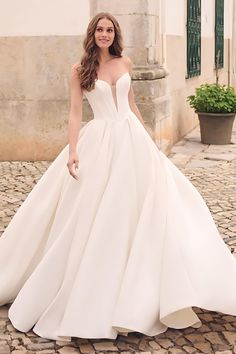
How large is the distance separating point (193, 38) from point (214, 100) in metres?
1.95

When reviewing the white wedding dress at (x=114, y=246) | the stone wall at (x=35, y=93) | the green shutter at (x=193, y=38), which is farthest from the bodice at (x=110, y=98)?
the green shutter at (x=193, y=38)

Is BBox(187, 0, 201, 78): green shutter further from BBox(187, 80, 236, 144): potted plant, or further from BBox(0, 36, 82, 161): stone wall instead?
BBox(0, 36, 82, 161): stone wall

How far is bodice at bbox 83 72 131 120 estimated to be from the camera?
3.21 meters

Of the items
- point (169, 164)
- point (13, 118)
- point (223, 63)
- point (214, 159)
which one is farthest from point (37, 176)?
point (223, 63)

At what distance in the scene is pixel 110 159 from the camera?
Result: 3193mm

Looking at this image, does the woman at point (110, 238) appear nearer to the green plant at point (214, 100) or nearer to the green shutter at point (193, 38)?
the green plant at point (214, 100)

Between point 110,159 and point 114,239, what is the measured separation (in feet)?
1.44

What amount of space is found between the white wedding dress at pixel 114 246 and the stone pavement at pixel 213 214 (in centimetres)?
7

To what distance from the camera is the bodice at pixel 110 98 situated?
321cm

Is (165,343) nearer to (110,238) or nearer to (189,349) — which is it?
(189,349)

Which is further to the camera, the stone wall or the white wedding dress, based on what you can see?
the stone wall

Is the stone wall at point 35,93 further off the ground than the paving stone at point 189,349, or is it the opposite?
the stone wall at point 35,93

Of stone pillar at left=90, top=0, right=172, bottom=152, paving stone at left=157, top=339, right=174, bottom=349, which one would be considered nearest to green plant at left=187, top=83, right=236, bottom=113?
stone pillar at left=90, top=0, right=172, bottom=152

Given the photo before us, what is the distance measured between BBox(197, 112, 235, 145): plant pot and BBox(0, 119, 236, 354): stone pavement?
163mm
